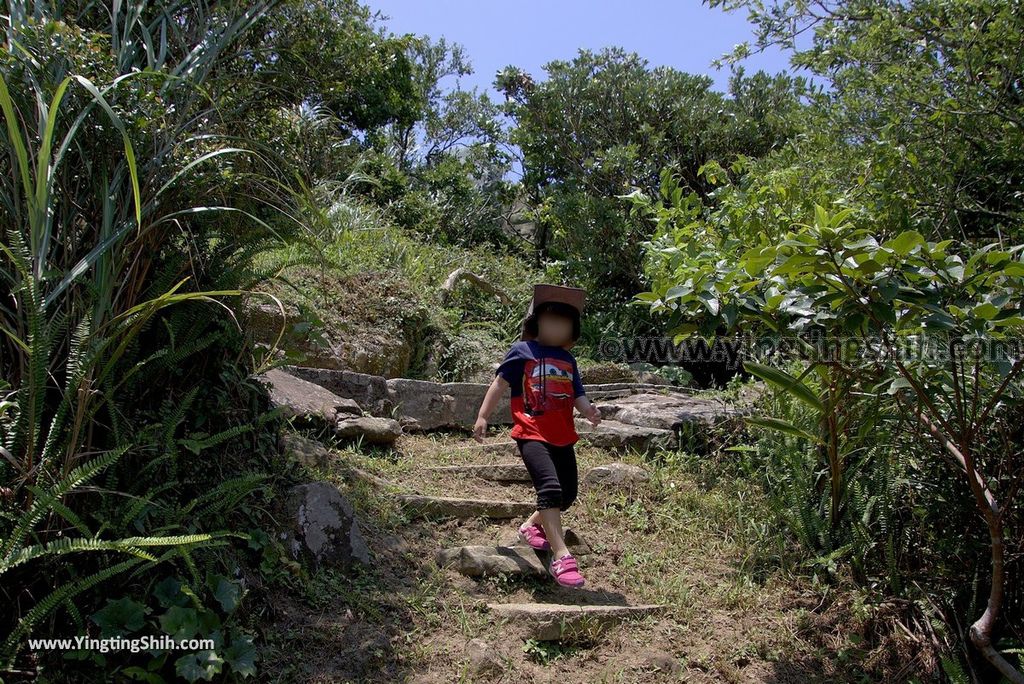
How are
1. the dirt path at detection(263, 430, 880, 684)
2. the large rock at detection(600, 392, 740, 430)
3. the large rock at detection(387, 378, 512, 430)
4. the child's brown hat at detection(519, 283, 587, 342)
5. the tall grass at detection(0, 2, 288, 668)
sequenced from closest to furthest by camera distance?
the tall grass at detection(0, 2, 288, 668), the dirt path at detection(263, 430, 880, 684), the child's brown hat at detection(519, 283, 587, 342), the large rock at detection(600, 392, 740, 430), the large rock at detection(387, 378, 512, 430)

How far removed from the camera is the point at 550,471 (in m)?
4.09

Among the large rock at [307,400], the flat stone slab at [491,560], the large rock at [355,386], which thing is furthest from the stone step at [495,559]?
the large rock at [355,386]

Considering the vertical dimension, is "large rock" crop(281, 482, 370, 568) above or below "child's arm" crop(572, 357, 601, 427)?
below

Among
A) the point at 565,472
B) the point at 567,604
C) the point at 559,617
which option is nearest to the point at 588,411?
the point at 565,472

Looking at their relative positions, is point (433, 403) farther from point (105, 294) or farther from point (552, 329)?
point (105, 294)

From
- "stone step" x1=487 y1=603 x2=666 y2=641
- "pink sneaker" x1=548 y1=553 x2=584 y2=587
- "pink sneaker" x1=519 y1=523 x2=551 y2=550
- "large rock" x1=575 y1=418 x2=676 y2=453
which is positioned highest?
"large rock" x1=575 y1=418 x2=676 y2=453

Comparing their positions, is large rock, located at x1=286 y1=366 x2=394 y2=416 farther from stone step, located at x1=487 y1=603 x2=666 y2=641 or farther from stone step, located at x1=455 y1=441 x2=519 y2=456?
stone step, located at x1=487 y1=603 x2=666 y2=641

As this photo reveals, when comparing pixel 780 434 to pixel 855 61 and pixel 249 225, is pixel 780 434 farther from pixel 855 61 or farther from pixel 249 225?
pixel 249 225

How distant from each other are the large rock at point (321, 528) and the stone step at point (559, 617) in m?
0.71

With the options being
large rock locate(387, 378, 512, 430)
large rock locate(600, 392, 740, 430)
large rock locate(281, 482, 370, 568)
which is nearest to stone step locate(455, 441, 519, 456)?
large rock locate(387, 378, 512, 430)

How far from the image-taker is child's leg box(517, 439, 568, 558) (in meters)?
4.04

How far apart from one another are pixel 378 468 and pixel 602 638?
75.7 inches

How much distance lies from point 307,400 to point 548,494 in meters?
2.01

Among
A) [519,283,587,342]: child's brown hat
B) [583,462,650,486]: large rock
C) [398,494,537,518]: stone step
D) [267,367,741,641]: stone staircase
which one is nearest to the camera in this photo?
[267,367,741,641]: stone staircase
